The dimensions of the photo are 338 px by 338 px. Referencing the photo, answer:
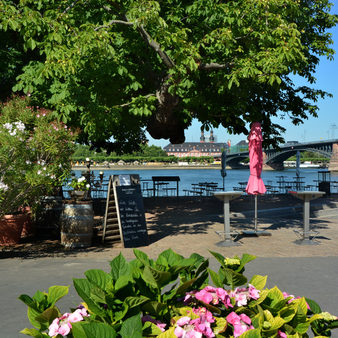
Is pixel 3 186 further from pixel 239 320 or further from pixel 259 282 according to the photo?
pixel 239 320

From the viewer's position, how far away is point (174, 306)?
5.72 feet

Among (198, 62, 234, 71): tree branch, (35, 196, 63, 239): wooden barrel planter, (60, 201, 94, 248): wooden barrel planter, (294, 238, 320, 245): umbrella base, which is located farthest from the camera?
(35, 196, 63, 239): wooden barrel planter

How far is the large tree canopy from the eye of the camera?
29.7 ft

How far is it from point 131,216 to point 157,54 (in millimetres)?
4579

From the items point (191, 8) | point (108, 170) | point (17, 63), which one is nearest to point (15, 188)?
point (17, 63)

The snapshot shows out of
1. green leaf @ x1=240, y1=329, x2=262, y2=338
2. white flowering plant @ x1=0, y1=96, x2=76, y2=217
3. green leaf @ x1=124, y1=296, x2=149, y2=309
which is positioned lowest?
green leaf @ x1=240, y1=329, x2=262, y2=338

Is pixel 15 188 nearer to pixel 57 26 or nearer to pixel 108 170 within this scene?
pixel 57 26

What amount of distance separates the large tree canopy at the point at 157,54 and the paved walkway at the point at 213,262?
3.15 meters

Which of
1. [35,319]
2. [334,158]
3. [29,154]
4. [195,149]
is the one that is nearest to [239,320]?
[35,319]

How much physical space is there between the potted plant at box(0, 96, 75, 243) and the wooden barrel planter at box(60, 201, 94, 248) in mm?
837

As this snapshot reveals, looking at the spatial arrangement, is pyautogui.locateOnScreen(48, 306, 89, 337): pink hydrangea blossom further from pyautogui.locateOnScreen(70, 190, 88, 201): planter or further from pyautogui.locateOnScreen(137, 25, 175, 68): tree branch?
pyautogui.locateOnScreen(137, 25, 175, 68): tree branch

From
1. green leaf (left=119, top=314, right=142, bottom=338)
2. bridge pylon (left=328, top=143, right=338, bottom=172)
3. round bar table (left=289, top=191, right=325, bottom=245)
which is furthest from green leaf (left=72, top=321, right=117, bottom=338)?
bridge pylon (left=328, top=143, right=338, bottom=172)

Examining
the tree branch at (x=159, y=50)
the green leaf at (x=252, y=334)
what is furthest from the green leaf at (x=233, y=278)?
the tree branch at (x=159, y=50)

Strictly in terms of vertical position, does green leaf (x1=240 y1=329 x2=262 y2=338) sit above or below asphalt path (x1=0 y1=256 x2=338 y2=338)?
above
